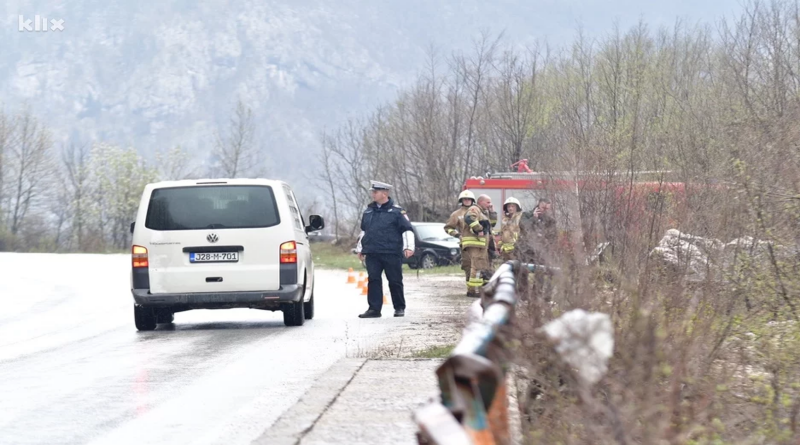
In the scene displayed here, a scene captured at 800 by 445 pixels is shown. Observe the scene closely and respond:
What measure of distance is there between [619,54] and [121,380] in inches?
1525

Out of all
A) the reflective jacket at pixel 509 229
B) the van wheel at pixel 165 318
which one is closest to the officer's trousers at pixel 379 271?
the van wheel at pixel 165 318

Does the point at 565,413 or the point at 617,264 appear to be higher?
A: the point at 617,264

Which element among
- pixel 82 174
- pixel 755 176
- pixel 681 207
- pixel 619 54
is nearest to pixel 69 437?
pixel 755 176

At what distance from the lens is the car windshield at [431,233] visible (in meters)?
36.1

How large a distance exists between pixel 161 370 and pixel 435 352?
2232 millimetres

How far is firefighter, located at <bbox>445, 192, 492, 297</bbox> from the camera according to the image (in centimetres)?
1941

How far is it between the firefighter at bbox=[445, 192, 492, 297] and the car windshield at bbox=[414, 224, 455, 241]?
53.1 feet

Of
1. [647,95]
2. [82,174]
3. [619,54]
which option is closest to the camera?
[647,95]

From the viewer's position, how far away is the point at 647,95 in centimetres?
4275

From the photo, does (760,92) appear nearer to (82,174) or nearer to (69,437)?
(69,437)

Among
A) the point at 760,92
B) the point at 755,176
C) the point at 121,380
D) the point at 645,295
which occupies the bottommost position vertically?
the point at 121,380

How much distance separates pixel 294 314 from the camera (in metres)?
15.0

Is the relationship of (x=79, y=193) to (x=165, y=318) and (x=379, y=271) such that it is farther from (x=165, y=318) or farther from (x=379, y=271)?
(x=379, y=271)

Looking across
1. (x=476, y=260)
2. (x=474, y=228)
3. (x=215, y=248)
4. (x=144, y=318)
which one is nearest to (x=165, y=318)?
(x=144, y=318)
